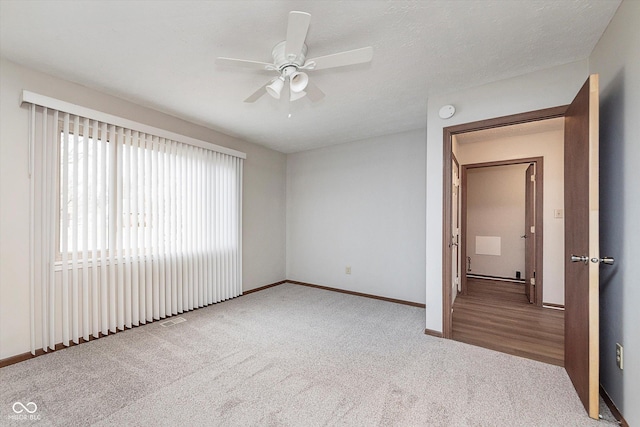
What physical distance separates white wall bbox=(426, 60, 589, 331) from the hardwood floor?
477 mm

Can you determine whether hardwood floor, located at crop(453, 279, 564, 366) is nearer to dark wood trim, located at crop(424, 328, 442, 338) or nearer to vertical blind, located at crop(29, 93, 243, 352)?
dark wood trim, located at crop(424, 328, 442, 338)

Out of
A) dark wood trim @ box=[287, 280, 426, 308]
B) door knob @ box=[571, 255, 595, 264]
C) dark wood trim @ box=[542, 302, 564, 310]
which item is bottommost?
dark wood trim @ box=[287, 280, 426, 308]

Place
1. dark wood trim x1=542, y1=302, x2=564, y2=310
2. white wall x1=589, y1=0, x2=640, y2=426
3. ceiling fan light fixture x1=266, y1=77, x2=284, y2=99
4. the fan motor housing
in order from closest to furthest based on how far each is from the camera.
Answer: white wall x1=589, y1=0, x2=640, y2=426, the fan motor housing, ceiling fan light fixture x1=266, y1=77, x2=284, y2=99, dark wood trim x1=542, y1=302, x2=564, y2=310

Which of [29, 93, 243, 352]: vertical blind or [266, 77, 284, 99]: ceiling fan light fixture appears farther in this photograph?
[29, 93, 243, 352]: vertical blind

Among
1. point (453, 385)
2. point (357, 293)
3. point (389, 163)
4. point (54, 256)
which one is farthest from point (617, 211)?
A: point (54, 256)

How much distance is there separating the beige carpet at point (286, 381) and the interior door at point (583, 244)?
0.23m

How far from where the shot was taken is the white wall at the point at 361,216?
3.99 meters

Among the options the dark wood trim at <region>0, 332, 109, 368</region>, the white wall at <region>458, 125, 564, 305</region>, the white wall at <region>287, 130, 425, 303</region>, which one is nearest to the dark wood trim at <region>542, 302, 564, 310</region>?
the white wall at <region>458, 125, 564, 305</region>

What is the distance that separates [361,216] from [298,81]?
284 centimetres

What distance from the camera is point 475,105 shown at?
2.68 metres

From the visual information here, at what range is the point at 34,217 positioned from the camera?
93.2 inches

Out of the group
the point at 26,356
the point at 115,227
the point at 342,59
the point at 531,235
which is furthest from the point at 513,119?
the point at 26,356

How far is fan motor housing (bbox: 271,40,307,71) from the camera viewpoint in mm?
Result: 1906

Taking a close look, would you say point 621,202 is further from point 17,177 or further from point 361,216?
point 17,177
